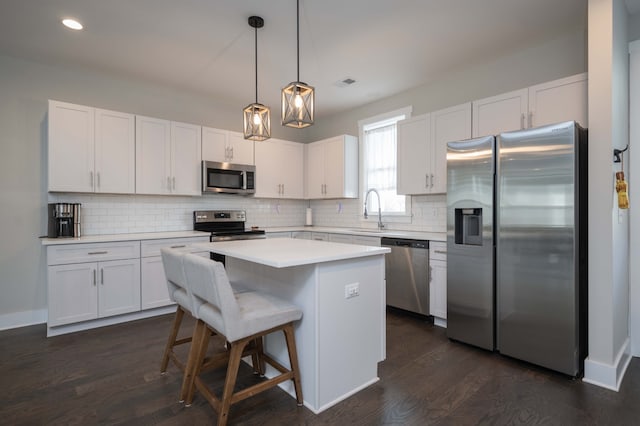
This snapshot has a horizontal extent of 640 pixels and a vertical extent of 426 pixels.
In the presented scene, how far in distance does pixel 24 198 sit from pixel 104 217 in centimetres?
73

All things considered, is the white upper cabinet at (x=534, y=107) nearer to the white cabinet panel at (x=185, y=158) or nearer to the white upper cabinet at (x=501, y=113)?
the white upper cabinet at (x=501, y=113)

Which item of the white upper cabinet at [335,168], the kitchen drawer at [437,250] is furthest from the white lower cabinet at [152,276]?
the kitchen drawer at [437,250]

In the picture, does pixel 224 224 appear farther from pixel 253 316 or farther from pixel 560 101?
pixel 560 101

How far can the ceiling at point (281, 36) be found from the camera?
2633mm

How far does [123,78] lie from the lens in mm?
4000

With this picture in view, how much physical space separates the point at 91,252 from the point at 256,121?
2.20 m

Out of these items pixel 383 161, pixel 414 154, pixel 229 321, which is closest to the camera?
pixel 229 321

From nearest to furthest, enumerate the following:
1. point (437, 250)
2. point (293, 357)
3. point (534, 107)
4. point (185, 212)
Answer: point (293, 357)
point (534, 107)
point (437, 250)
point (185, 212)

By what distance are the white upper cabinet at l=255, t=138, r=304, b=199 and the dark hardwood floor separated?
109 inches

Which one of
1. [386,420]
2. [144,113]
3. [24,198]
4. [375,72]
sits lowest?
[386,420]

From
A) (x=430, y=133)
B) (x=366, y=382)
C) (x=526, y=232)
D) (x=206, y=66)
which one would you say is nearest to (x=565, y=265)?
(x=526, y=232)

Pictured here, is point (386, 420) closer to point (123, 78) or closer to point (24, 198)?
point (24, 198)

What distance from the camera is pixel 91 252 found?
10.9 ft

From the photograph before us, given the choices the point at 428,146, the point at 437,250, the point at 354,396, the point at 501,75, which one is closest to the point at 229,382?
the point at 354,396
